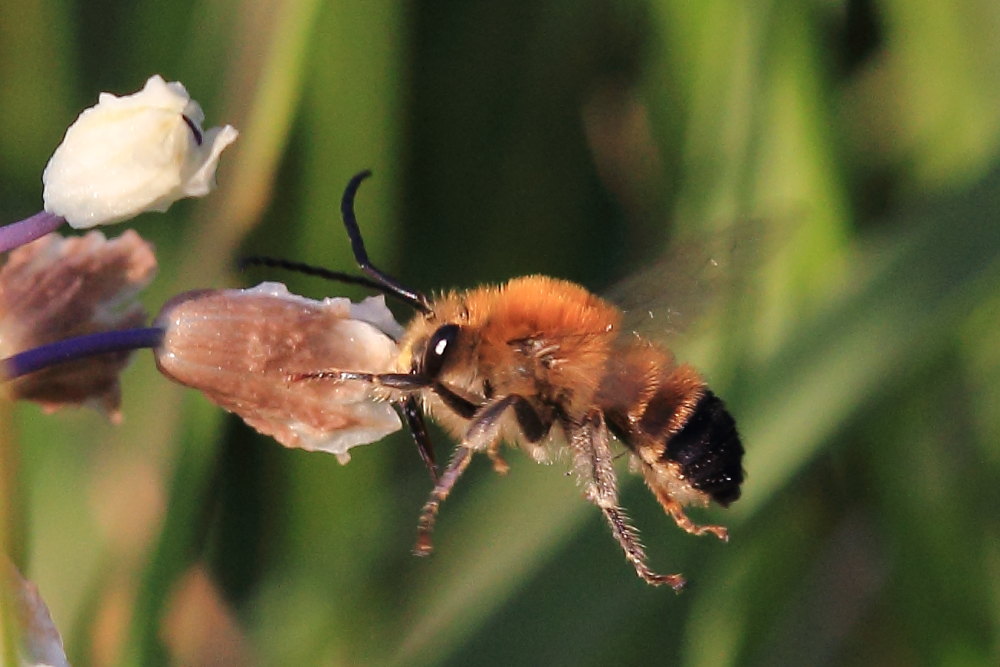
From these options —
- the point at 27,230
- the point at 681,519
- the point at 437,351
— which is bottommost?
the point at 681,519

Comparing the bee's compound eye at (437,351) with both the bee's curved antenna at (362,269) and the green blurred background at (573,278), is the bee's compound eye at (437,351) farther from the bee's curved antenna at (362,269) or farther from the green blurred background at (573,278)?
the green blurred background at (573,278)

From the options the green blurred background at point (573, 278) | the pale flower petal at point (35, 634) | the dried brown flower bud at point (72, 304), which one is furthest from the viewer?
the green blurred background at point (573, 278)

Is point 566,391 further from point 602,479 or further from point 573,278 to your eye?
point 573,278

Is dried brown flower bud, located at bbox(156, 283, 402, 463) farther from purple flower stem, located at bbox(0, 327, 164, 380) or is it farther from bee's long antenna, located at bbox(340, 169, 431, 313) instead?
bee's long antenna, located at bbox(340, 169, 431, 313)

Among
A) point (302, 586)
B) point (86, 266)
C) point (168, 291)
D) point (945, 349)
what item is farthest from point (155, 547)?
point (945, 349)

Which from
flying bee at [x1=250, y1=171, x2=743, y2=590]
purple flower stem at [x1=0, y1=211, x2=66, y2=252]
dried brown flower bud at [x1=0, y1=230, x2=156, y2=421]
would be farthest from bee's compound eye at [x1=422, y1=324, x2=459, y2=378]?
purple flower stem at [x1=0, y1=211, x2=66, y2=252]

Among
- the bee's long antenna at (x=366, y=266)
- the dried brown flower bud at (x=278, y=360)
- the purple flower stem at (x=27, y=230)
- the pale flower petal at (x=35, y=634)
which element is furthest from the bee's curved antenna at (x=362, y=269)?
the pale flower petal at (x=35, y=634)

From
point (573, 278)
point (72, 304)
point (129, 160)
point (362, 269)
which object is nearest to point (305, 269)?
point (362, 269)
